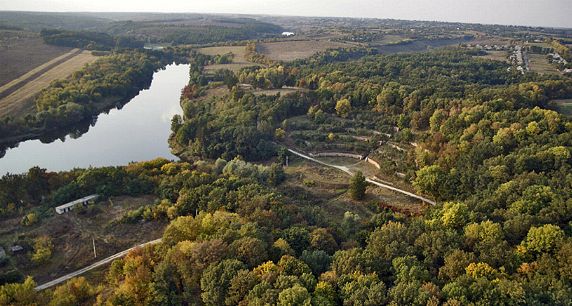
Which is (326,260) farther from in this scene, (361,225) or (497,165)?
(497,165)

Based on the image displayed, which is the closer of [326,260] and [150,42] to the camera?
[326,260]

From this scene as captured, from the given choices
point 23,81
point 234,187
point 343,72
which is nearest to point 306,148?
point 234,187

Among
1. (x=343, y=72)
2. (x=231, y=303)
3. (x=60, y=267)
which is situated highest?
(x=343, y=72)

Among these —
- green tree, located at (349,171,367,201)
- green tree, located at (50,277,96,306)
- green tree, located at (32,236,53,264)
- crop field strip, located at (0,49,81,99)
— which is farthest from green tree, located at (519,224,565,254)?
crop field strip, located at (0,49,81,99)

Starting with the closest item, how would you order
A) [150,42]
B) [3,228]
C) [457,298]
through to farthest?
[457,298] → [3,228] → [150,42]

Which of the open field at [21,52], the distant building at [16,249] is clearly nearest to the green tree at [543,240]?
the distant building at [16,249]

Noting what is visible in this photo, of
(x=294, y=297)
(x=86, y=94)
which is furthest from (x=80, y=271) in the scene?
(x=86, y=94)

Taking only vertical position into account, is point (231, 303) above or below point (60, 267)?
above
